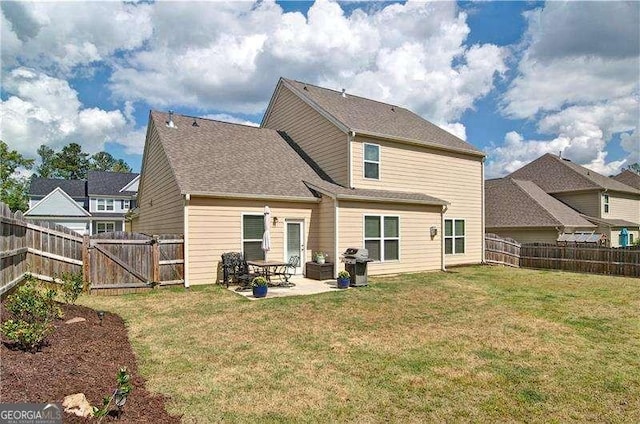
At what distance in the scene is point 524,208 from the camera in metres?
23.5

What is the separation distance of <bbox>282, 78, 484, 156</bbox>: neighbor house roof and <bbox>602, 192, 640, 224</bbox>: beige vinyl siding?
15.1 m

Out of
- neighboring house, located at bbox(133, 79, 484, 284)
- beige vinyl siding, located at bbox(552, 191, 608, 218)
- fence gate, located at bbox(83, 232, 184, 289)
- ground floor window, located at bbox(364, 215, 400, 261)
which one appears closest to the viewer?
fence gate, located at bbox(83, 232, 184, 289)

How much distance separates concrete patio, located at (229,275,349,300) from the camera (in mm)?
10323

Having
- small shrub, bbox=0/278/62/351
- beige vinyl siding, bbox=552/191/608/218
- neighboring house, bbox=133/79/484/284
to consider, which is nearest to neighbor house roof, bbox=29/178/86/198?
neighboring house, bbox=133/79/484/284

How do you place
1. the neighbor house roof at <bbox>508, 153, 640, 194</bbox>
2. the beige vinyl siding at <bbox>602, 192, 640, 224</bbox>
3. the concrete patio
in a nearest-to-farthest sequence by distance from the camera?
1. the concrete patio
2. the neighbor house roof at <bbox>508, 153, 640, 194</bbox>
3. the beige vinyl siding at <bbox>602, 192, 640, 224</bbox>

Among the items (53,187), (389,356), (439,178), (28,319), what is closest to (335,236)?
(389,356)

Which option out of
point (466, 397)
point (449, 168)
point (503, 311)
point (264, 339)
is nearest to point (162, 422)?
point (264, 339)

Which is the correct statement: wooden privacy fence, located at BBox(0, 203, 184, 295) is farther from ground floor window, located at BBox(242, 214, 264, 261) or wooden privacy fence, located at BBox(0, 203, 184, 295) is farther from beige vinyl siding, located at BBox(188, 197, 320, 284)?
ground floor window, located at BBox(242, 214, 264, 261)

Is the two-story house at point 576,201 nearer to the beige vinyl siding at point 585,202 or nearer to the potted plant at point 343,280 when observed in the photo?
the beige vinyl siding at point 585,202

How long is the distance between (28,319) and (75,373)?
1851mm

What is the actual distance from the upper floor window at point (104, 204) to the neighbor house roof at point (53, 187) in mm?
5577

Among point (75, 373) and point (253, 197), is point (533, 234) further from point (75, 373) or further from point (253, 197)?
point (75, 373)

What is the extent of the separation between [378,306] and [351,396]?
476 centimetres

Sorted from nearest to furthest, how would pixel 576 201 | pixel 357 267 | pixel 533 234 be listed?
pixel 357 267, pixel 533 234, pixel 576 201
